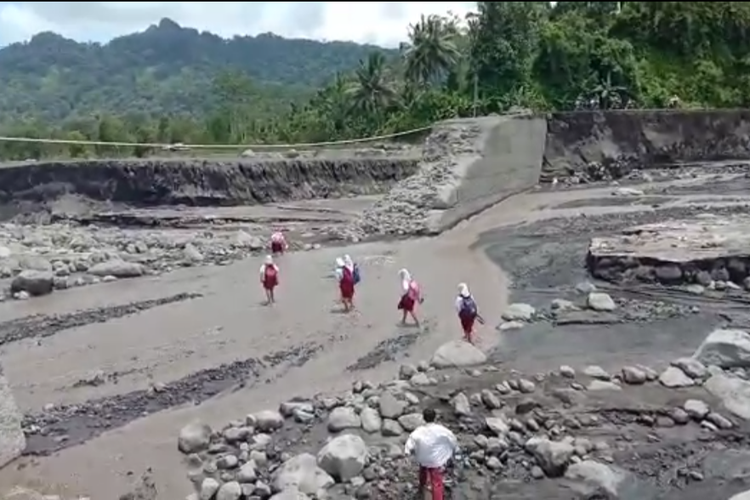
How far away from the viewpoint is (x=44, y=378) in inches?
539

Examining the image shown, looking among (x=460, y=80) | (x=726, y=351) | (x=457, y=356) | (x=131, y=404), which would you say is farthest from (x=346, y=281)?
(x=460, y=80)

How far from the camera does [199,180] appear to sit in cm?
3412

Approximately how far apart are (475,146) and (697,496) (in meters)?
19.5

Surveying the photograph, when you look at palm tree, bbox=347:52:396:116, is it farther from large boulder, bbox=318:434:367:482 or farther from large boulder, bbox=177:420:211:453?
large boulder, bbox=318:434:367:482

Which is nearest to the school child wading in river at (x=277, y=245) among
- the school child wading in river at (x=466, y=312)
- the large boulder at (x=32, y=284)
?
the large boulder at (x=32, y=284)

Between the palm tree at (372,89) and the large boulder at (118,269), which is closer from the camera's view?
the large boulder at (118,269)

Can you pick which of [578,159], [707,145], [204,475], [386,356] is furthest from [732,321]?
[707,145]

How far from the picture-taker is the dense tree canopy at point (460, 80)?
36750 mm

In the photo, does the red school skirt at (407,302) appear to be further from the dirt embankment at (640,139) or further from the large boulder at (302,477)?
the dirt embankment at (640,139)

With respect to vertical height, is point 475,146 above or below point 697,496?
above

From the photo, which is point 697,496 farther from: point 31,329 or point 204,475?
point 31,329

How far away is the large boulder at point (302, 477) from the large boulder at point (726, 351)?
6.07 metres

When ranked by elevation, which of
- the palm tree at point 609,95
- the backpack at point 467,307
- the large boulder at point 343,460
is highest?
the palm tree at point 609,95

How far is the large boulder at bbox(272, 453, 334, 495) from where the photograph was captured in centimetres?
968
